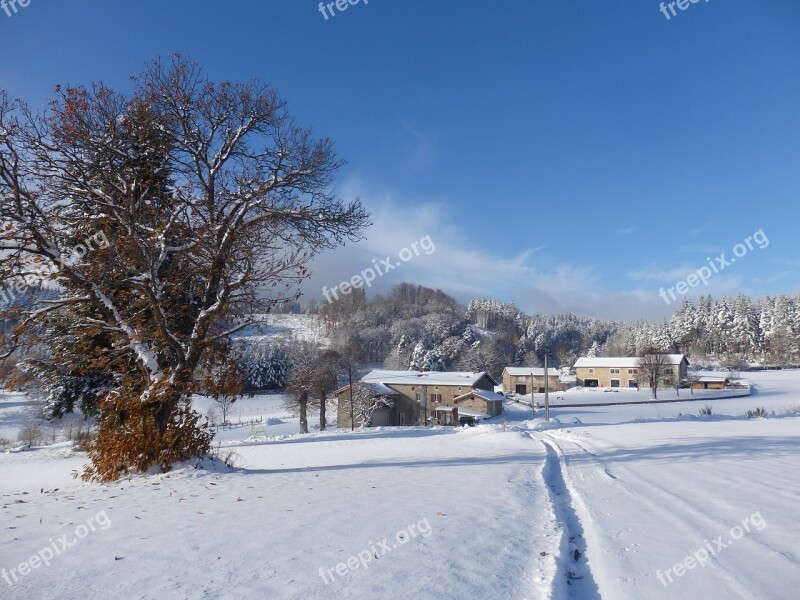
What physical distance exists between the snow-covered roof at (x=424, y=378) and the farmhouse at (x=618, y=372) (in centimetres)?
3470

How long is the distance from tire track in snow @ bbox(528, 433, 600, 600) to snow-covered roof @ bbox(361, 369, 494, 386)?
151 ft

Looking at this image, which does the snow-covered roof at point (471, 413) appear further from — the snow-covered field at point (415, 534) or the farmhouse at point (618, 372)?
the snow-covered field at point (415, 534)

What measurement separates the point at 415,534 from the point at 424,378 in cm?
5145

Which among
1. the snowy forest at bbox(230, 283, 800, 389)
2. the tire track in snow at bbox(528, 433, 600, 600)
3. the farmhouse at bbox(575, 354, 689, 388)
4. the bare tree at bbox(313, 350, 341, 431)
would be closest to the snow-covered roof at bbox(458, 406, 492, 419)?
the bare tree at bbox(313, 350, 341, 431)

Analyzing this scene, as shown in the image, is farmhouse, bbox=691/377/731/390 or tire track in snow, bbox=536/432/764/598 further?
farmhouse, bbox=691/377/731/390

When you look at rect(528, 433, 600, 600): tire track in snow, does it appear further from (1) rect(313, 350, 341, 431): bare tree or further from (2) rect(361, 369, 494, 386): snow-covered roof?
(2) rect(361, 369, 494, 386): snow-covered roof

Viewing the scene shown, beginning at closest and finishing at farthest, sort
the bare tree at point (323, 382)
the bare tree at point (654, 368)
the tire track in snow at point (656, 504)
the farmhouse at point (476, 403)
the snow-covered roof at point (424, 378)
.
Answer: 1. the tire track in snow at point (656, 504)
2. the bare tree at point (323, 382)
3. the farmhouse at point (476, 403)
4. the snow-covered roof at point (424, 378)
5. the bare tree at point (654, 368)

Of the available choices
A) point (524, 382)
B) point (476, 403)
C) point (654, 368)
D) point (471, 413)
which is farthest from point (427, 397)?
point (654, 368)

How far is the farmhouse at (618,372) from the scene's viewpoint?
74.2 meters

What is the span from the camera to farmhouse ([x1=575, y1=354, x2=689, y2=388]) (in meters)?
74.2

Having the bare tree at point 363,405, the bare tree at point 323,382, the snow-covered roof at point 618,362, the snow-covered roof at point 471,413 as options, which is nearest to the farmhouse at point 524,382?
the snow-covered roof at point 618,362

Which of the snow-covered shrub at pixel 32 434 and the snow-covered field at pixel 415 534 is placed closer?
the snow-covered field at pixel 415 534

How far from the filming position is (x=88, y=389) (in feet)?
65.8

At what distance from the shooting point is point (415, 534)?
→ 16.0 ft
